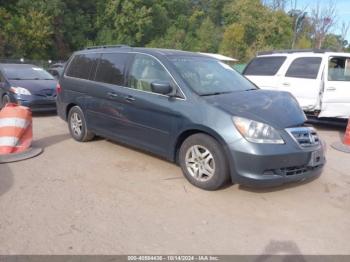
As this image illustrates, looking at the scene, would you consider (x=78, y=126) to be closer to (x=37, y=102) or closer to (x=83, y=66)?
(x=83, y=66)

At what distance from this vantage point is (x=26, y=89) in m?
9.16

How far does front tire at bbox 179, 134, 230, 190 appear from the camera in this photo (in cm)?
417

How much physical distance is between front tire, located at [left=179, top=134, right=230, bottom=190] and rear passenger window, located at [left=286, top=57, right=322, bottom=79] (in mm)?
4837

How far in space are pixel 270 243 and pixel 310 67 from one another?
19.3 feet

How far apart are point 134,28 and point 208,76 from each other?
152 feet

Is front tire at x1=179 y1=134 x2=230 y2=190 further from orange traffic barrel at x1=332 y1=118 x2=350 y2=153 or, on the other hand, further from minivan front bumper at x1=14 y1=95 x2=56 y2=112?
minivan front bumper at x1=14 y1=95 x2=56 y2=112

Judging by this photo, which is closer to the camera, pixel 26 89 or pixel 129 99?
pixel 129 99

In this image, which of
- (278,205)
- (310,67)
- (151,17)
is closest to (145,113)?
(278,205)

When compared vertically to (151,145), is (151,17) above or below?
above

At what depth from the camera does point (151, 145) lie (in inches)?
197

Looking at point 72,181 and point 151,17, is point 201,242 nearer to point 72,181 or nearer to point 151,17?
point 72,181

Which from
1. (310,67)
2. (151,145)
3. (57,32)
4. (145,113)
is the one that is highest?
(57,32)

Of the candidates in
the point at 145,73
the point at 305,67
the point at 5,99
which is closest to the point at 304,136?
the point at 145,73

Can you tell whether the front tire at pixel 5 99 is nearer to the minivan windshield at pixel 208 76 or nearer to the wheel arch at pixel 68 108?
the wheel arch at pixel 68 108
